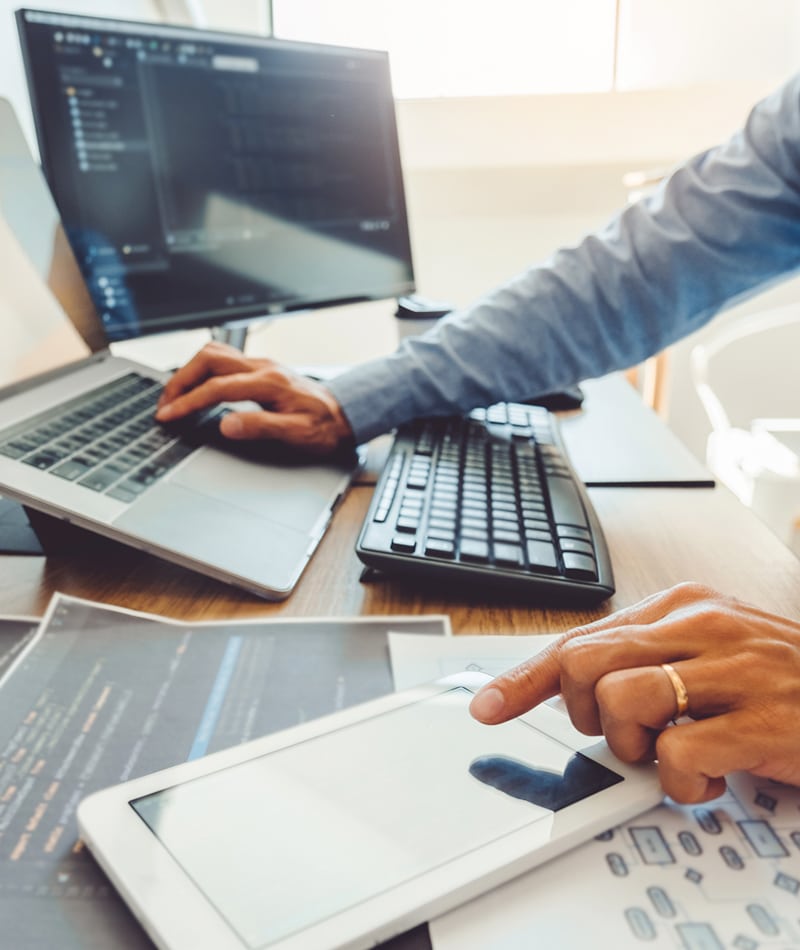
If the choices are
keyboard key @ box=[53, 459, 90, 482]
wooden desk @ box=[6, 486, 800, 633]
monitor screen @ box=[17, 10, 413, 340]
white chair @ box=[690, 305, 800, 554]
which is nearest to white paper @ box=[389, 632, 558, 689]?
wooden desk @ box=[6, 486, 800, 633]

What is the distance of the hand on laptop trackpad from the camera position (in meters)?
0.65

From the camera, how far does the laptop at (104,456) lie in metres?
0.49

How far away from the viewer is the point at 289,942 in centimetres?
24

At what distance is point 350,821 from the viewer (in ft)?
0.97

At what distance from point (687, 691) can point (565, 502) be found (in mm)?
257

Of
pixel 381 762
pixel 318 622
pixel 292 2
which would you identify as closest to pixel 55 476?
pixel 318 622

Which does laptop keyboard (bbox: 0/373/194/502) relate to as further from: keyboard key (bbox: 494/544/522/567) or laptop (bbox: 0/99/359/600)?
keyboard key (bbox: 494/544/522/567)

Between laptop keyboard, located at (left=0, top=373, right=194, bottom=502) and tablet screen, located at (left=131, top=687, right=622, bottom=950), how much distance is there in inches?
10.0

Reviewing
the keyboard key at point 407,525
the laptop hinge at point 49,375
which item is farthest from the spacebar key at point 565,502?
the laptop hinge at point 49,375

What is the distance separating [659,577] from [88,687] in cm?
37

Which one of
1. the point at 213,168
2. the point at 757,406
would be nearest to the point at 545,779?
the point at 213,168

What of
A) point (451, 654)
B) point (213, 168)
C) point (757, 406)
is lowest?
point (757, 406)

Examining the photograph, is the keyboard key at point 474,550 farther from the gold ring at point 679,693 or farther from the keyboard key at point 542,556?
the gold ring at point 679,693

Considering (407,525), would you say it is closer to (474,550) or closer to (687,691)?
(474,550)
